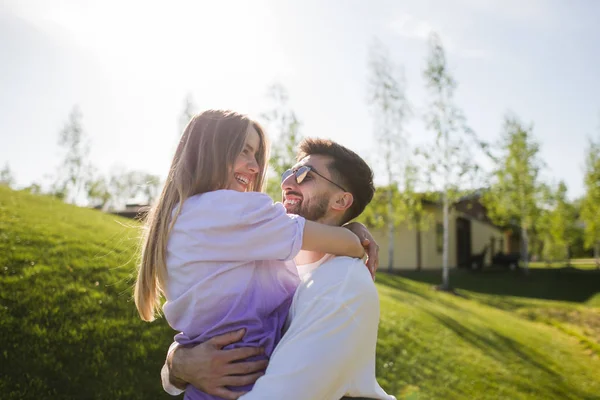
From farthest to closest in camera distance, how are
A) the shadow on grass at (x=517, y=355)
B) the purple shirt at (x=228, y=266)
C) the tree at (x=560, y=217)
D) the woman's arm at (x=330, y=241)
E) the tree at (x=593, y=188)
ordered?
the tree at (x=560, y=217) → the tree at (x=593, y=188) → the shadow on grass at (x=517, y=355) → the woman's arm at (x=330, y=241) → the purple shirt at (x=228, y=266)

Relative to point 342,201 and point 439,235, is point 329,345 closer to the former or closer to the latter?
point 342,201

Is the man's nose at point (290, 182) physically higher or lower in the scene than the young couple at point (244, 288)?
higher

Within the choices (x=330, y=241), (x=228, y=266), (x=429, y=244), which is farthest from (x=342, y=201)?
(x=429, y=244)

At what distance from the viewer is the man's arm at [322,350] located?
185 cm

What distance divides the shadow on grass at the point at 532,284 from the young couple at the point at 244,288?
1859 cm

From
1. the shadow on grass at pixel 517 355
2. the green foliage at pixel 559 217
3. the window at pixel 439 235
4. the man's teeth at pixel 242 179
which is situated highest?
the green foliage at pixel 559 217

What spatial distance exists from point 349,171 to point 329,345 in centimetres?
130

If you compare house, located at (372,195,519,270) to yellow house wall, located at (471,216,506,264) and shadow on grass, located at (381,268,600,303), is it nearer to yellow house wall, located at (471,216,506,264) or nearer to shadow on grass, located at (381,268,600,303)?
shadow on grass, located at (381,268,600,303)

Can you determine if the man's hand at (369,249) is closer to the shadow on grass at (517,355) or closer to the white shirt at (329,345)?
the white shirt at (329,345)

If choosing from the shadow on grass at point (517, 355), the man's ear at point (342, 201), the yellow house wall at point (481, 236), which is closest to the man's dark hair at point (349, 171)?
the man's ear at point (342, 201)

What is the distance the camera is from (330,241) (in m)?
2.37

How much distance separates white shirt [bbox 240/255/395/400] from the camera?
1856 mm

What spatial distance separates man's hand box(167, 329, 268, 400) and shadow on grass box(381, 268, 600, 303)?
1881 centimetres

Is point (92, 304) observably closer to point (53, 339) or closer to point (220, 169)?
point (53, 339)
